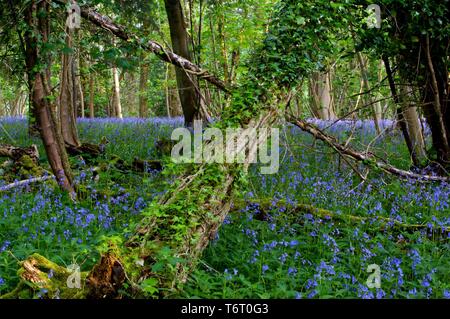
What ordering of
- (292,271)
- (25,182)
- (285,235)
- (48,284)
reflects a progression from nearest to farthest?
(48,284)
(292,271)
(285,235)
(25,182)

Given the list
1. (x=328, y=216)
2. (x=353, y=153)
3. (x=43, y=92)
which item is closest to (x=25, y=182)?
(x=43, y=92)

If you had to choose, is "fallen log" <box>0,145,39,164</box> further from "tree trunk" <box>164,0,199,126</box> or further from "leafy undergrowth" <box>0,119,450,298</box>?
"tree trunk" <box>164,0,199,126</box>

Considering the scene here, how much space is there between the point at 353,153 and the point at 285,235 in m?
2.11

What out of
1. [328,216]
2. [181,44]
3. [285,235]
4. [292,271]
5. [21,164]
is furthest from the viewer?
[181,44]

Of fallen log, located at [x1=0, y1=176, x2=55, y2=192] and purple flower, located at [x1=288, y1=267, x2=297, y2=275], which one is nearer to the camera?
purple flower, located at [x1=288, y1=267, x2=297, y2=275]

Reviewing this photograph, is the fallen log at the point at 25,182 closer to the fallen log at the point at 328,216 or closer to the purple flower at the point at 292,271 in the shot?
the fallen log at the point at 328,216

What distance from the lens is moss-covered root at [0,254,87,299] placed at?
3031 mm

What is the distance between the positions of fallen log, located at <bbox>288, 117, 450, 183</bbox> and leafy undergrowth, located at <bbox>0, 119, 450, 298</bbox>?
22cm

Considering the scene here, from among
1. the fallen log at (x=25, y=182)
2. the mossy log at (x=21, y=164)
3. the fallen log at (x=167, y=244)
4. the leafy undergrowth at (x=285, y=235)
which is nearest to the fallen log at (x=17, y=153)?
the mossy log at (x=21, y=164)

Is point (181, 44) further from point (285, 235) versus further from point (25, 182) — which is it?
point (285, 235)

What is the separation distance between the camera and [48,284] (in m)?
3.09

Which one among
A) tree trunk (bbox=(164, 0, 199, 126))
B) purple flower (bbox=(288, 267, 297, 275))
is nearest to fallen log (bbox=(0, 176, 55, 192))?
tree trunk (bbox=(164, 0, 199, 126))
